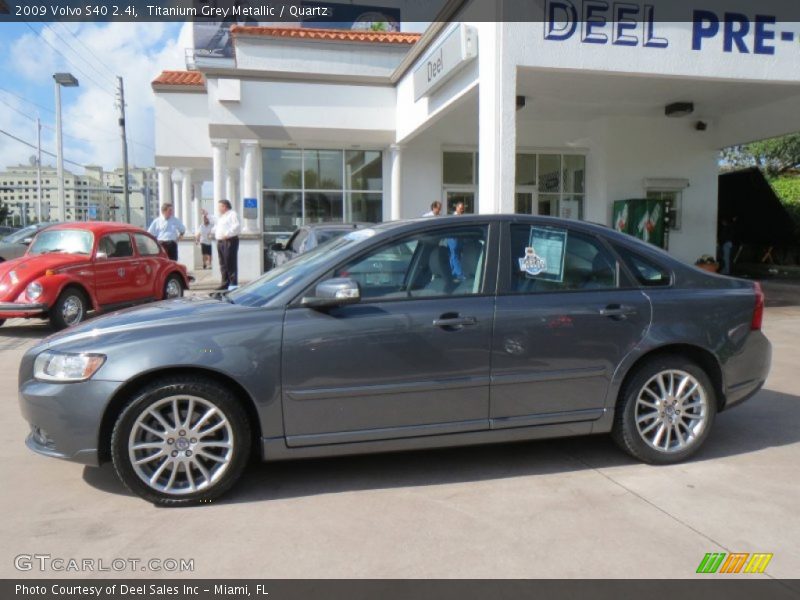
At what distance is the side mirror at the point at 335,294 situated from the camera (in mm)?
3682

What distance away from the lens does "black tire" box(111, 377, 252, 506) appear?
356cm

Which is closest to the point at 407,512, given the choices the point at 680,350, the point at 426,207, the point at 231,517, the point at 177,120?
the point at 231,517

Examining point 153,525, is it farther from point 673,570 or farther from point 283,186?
point 283,186

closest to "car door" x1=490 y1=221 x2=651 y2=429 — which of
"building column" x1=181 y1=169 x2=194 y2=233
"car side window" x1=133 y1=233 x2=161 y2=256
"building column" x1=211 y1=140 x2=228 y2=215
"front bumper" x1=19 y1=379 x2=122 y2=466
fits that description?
"front bumper" x1=19 y1=379 x2=122 y2=466

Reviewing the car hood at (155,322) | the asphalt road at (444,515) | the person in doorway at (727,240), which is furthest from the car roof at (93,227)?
the person in doorway at (727,240)

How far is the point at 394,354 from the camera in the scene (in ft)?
12.5

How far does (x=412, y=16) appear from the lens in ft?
69.3

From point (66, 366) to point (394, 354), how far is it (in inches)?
71.8

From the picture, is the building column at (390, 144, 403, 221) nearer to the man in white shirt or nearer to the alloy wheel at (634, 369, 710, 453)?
the man in white shirt

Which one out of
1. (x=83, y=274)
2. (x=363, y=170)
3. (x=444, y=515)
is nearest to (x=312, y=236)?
(x=83, y=274)

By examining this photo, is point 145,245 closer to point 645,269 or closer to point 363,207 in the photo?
point 363,207

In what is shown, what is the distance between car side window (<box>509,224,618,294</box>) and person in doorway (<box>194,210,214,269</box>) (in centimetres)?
1335

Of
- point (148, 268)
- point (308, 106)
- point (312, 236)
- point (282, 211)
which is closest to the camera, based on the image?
point (312, 236)

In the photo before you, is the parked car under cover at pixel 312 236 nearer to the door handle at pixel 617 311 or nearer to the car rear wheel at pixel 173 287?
the car rear wheel at pixel 173 287
